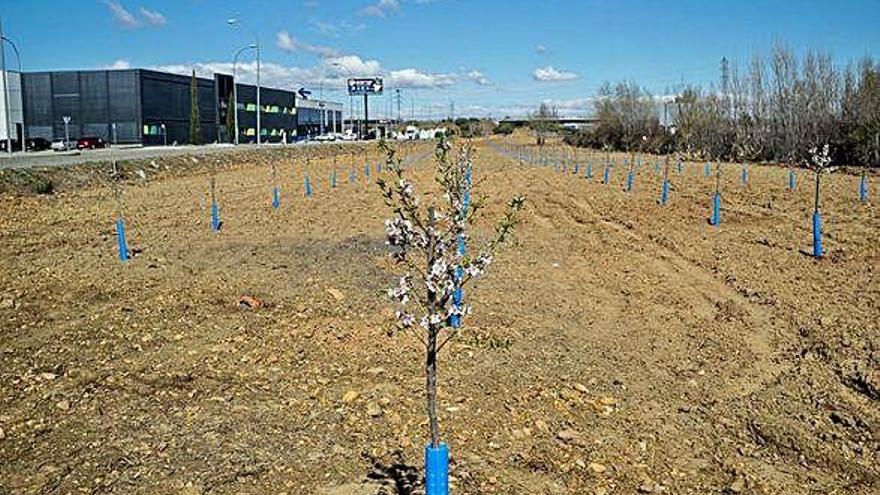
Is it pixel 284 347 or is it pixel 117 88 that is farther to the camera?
pixel 117 88

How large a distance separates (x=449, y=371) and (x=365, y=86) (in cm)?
11562

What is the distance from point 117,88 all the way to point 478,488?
75.5 m

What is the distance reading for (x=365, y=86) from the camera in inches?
4702

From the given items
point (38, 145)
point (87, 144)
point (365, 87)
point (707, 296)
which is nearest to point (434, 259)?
point (707, 296)

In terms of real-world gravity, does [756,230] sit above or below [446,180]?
below

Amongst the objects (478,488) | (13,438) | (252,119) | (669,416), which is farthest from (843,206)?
(252,119)

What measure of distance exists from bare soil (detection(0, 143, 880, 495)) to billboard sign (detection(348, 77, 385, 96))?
347 ft

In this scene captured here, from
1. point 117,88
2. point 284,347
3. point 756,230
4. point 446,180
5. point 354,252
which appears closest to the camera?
point 446,180

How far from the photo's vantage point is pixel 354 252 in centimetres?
1444

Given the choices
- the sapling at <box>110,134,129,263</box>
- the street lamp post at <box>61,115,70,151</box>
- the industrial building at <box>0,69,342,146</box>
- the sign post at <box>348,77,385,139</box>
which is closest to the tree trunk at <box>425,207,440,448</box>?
the sapling at <box>110,134,129,263</box>

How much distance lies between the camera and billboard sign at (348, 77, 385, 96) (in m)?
119

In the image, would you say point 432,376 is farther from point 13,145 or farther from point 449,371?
point 13,145

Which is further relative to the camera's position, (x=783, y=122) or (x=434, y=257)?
(x=783, y=122)

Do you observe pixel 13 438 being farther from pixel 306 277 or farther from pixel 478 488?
pixel 306 277
